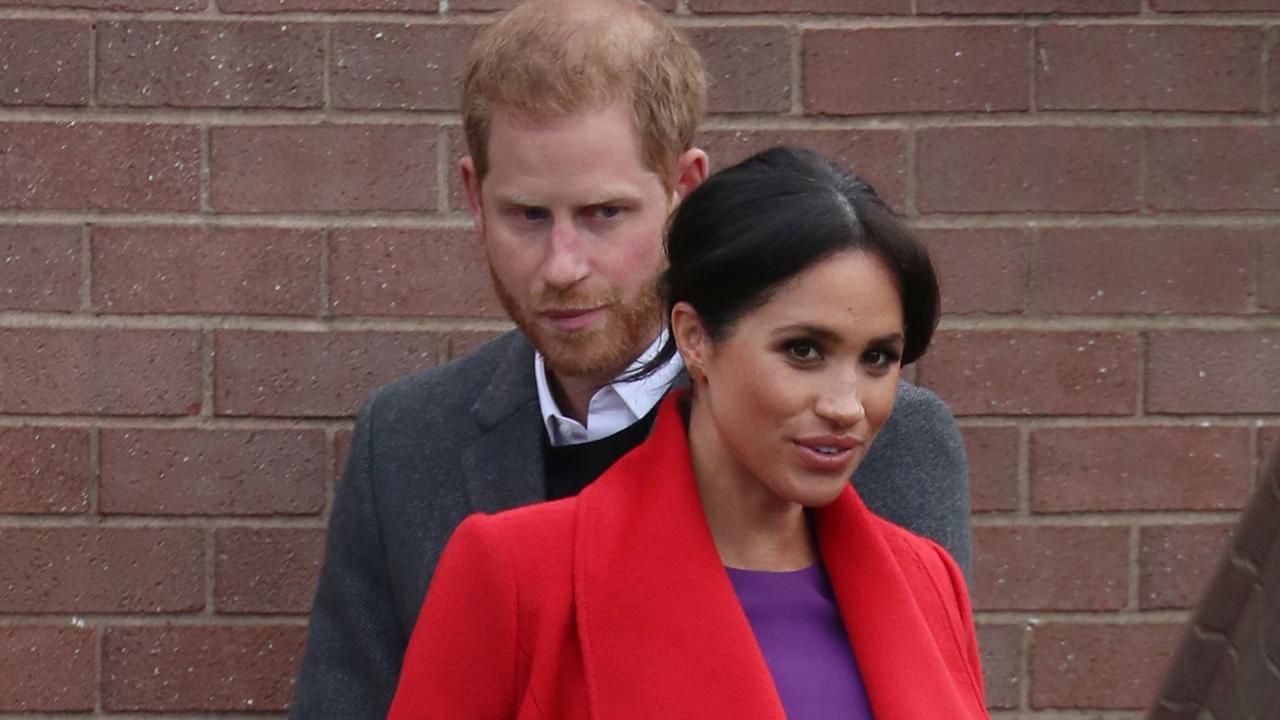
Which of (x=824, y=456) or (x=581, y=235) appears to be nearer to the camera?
(x=824, y=456)

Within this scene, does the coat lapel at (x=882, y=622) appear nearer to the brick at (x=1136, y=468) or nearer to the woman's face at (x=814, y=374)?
the woman's face at (x=814, y=374)

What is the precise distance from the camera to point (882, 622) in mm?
1974

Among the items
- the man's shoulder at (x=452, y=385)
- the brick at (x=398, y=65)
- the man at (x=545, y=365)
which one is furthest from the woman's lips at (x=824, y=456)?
the brick at (x=398, y=65)

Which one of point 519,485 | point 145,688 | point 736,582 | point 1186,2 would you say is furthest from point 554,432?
point 1186,2

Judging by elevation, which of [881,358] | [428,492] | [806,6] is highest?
[806,6]

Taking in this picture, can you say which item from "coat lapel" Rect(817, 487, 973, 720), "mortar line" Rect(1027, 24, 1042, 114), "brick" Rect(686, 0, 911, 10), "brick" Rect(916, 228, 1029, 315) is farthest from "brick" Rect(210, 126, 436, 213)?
"coat lapel" Rect(817, 487, 973, 720)

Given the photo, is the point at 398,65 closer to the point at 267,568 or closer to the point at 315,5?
the point at 315,5

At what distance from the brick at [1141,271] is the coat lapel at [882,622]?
1.10 m

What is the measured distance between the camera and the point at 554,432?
2518mm

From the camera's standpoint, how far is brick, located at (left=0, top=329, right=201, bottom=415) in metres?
3.00

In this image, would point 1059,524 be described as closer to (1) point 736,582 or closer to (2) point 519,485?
(2) point 519,485

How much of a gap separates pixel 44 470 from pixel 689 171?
1211 mm

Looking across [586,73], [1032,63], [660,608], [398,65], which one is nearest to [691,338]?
[660,608]

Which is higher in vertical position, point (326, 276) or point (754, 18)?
point (754, 18)
